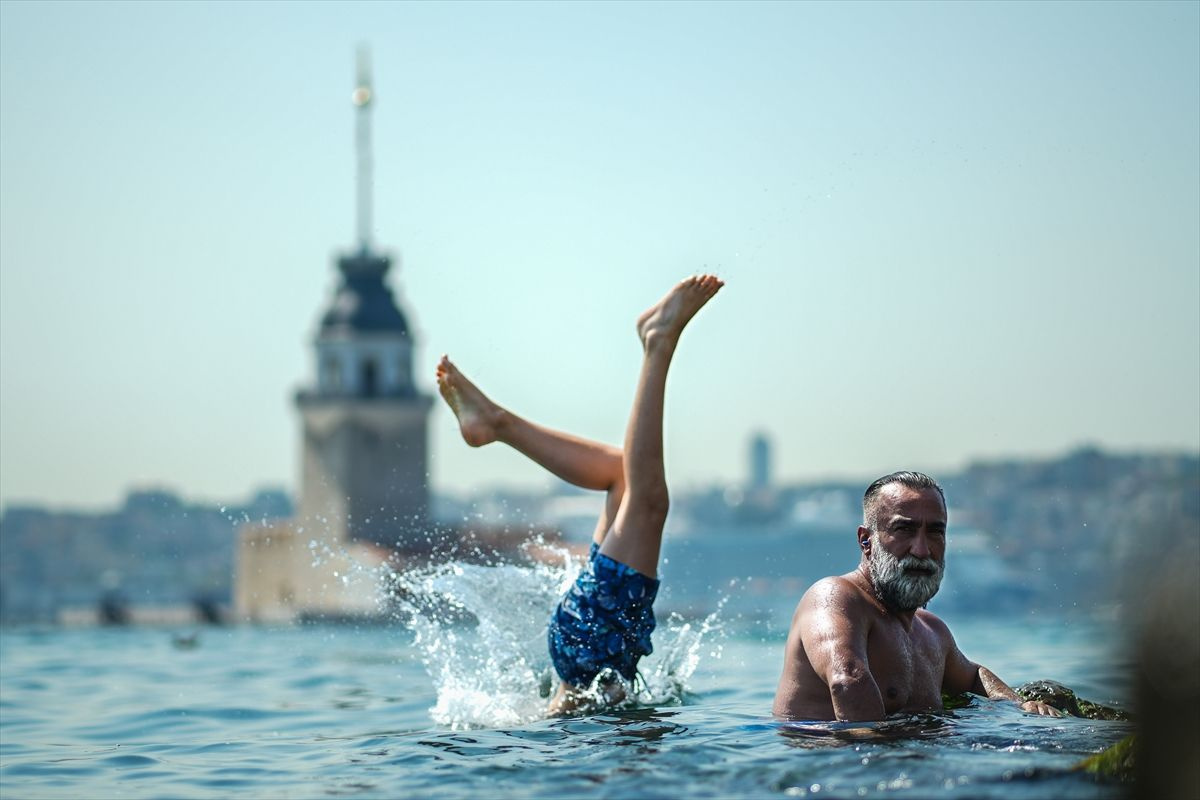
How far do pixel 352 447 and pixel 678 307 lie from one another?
55407 mm

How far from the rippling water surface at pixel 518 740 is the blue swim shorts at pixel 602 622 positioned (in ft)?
0.70

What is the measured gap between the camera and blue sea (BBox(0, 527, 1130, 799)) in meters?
4.33

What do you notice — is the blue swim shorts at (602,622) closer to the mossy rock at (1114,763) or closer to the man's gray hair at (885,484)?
the man's gray hair at (885,484)

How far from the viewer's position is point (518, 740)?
5539 mm

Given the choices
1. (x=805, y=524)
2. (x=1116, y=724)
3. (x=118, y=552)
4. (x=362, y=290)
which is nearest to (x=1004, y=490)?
(x=805, y=524)

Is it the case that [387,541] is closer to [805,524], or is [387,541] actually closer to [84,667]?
[84,667]

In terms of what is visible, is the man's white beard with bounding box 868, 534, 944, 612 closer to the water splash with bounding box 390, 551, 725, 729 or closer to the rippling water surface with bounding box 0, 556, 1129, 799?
the rippling water surface with bounding box 0, 556, 1129, 799

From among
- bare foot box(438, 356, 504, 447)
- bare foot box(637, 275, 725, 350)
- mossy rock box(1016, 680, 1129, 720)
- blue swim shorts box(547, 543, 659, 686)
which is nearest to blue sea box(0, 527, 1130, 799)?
mossy rock box(1016, 680, 1129, 720)

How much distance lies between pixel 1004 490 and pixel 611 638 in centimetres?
12222

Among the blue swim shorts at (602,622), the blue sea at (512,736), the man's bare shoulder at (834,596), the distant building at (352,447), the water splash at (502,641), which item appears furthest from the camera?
the distant building at (352,447)

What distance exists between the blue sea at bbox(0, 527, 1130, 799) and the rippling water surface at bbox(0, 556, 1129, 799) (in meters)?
0.01

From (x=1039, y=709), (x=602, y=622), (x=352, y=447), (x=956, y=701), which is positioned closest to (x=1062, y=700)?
(x=1039, y=709)

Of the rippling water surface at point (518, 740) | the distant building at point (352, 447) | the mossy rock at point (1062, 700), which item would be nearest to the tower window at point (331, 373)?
the distant building at point (352, 447)

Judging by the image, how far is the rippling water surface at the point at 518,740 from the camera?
433 centimetres
